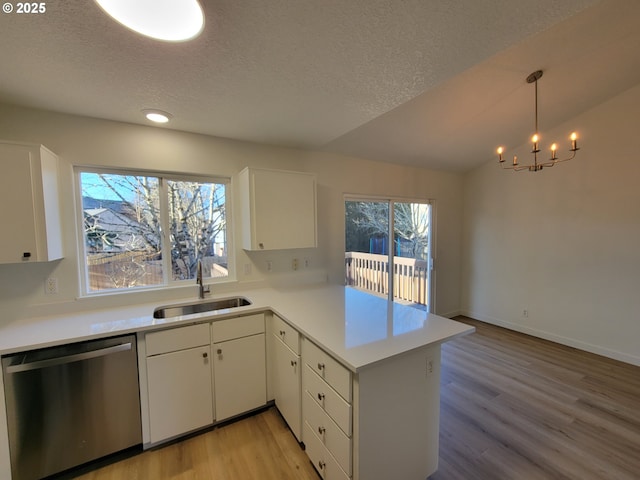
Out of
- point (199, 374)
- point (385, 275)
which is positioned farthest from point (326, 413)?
point (385, 275)

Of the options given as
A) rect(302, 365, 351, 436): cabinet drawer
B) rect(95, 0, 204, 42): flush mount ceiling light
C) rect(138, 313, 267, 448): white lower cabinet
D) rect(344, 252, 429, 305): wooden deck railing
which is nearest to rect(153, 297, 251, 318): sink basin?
rect(138, 313, 267, 448): white lower cabinet

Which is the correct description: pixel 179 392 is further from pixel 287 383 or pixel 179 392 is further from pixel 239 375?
pixel 287 383

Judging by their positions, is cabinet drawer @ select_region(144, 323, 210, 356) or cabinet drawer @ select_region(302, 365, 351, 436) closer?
A: cabinet drawer @ select_region(302, 365, 351, 436)

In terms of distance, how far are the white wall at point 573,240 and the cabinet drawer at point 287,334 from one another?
3.52 metres

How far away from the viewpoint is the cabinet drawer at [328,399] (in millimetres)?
1308

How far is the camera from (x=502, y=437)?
1923mm

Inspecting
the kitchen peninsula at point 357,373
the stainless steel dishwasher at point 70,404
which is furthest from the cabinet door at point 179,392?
the kitchen peninsula at point 357,373

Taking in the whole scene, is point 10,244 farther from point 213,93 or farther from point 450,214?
point 450,214

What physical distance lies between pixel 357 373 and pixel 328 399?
37 centimetres

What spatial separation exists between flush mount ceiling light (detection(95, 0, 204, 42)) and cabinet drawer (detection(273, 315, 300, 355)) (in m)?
1.70

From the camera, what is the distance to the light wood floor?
1.67m

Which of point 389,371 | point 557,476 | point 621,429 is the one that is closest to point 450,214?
point 621,429

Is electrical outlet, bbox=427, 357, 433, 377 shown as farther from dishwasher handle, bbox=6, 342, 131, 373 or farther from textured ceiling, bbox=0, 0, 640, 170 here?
dishwasher handle, bbox=6, 342, 131, 373

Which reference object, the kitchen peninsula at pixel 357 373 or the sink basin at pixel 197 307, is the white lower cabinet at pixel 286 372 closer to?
the kitchen peninsula at pixel 357 373
